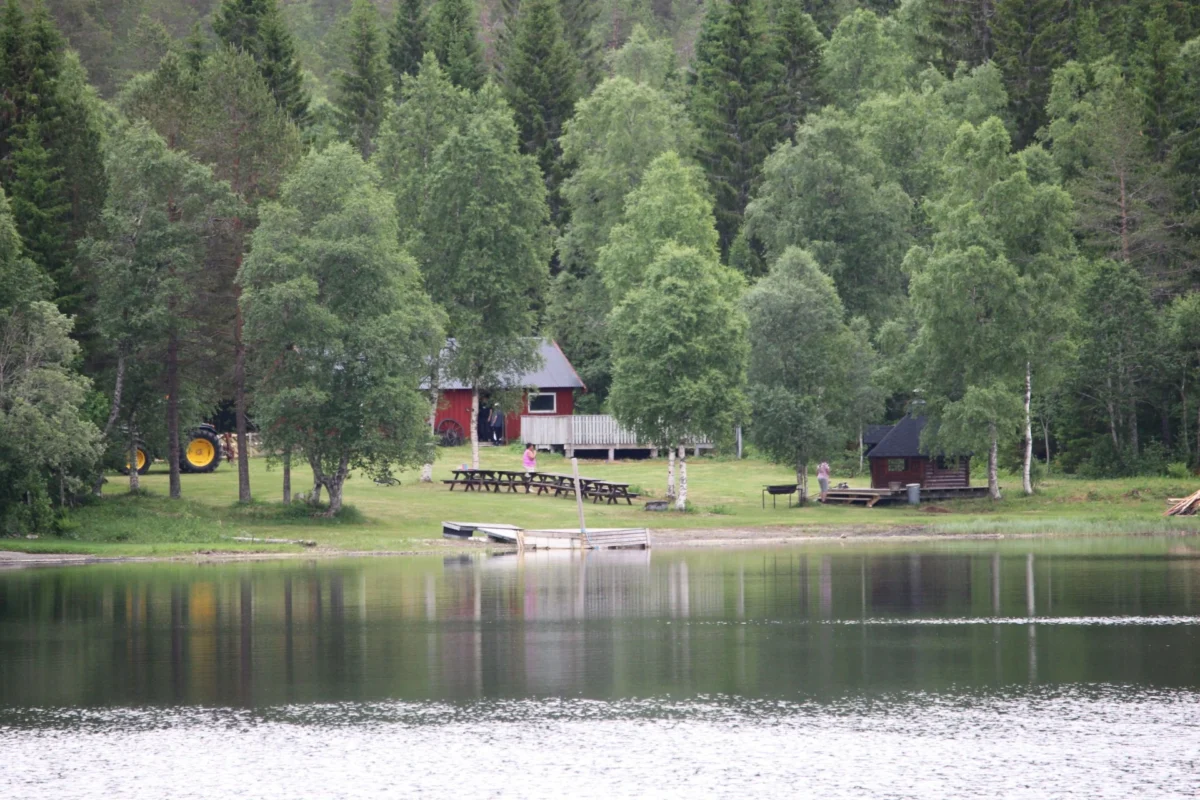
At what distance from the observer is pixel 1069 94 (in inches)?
3410

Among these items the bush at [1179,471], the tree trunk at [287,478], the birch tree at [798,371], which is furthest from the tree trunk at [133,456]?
the bush at [1179,471]

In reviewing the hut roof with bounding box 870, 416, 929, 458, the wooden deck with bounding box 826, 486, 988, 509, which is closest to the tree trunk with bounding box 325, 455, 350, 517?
the wooden deck with bounding box 826, 486, 988, 509

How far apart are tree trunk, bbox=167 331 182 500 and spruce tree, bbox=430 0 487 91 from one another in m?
50.0

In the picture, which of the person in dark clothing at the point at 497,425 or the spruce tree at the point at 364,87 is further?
the spruce tree at the point at 364,87

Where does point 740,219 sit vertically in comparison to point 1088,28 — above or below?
below

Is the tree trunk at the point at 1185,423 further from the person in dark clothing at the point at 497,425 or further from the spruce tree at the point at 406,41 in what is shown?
the spruce tree at the point at 406,41

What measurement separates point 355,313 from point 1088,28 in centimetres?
5887

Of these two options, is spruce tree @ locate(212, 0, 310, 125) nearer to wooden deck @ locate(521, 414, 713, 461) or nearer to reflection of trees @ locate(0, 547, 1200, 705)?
wooden deck @ locate(521, 414, 713, 461)

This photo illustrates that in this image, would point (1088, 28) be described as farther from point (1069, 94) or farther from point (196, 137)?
point (196, 137)

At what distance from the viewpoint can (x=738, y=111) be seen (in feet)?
317

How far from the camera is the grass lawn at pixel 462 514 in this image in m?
52.8

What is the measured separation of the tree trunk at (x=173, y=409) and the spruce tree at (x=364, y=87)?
155 feet

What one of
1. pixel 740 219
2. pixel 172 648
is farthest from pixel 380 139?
pixel 172 648

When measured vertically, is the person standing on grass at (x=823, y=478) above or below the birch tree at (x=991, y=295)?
below
